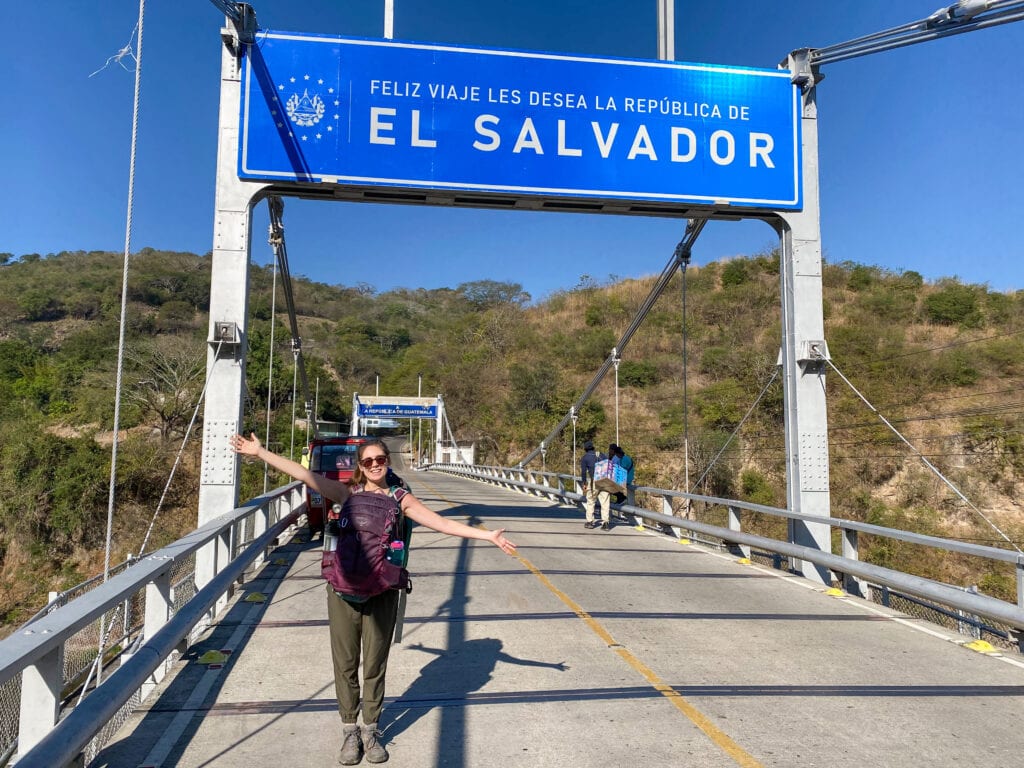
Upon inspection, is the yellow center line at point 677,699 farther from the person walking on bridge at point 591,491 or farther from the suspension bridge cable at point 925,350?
the suspension bridge cable at point 925,350

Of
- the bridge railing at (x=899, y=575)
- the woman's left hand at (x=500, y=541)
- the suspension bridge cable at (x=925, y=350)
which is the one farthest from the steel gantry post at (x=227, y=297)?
the suspension bridge cable at (x=925, y=350)

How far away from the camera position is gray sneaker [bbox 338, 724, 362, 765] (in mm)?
4169

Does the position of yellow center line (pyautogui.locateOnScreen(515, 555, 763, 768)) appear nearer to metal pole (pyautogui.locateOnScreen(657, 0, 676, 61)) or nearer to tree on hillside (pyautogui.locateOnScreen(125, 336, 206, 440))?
metal pole (pyautogui.locateOnScreen(657, 0, 676, 61))

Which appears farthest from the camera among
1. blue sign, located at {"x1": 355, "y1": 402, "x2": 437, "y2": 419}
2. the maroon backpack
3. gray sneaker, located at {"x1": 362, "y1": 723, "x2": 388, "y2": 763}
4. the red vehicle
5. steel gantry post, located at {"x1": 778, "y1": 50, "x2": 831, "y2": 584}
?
blue sign, located at {"x1": 355, "y1": 402, "x2": 437, "y2": 419}

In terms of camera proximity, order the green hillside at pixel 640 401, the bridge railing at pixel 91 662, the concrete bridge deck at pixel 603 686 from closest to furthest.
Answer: the bridge railing at pixel 91 662, the concrete bridge deck at pixel 603 686, the green hillside at pixel 640 401

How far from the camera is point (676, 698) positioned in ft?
17.4

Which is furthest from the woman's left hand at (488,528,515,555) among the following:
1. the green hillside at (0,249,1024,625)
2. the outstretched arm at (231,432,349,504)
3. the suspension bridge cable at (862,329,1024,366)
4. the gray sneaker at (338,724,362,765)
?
the suspension bridge cable at (862,329,1024,366)

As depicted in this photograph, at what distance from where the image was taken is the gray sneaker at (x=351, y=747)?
13.7 feet

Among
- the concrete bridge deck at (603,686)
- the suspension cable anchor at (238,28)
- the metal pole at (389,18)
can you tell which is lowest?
the concrete bridge deck at (603,686)

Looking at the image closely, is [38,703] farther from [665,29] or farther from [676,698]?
[665,29]

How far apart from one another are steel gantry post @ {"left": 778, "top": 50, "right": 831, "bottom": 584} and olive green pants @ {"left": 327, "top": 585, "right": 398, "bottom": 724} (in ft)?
26.7

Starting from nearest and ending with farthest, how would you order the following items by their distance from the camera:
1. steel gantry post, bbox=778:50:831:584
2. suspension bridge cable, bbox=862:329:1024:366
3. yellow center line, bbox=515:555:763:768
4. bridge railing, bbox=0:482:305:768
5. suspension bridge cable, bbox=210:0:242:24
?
1. bridge railing, bbox=0:482:305:768
2. yellow center line, bbox=515:555:763:768
3. suspension bridge cable, bbox=210:0:242:24
4. steel gantry post, bbox=778:50:831:584
5. suspension bridge cable, bbox=862:329:1024:366

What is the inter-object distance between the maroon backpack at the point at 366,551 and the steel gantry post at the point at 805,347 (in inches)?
325

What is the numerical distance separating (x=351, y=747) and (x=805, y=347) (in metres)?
9.53
